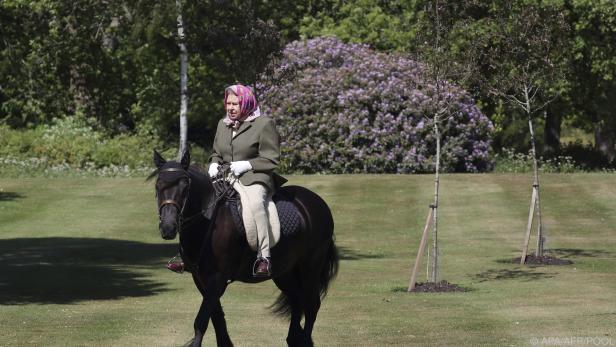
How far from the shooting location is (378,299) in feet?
63.2

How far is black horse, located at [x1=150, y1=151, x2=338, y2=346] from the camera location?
11023 millimetres

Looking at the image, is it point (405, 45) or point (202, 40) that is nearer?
point (202, 40)

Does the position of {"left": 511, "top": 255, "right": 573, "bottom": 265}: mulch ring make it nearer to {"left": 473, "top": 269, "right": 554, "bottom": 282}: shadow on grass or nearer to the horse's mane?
{"left": 473, "top": 269, "right": 554, "bottom": 282}: shadow on grass

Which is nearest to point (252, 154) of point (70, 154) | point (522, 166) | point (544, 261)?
point (544, 261)

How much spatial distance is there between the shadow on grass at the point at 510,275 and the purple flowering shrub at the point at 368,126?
640 inches

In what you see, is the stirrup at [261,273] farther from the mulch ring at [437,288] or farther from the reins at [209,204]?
the mulch ring at [437,288]

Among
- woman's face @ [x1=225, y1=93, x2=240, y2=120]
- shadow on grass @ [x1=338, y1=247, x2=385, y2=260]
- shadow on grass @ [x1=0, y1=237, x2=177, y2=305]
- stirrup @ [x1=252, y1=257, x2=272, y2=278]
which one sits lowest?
shadow on grass @ [x1=338, y1=247, x2=385, y2=260]

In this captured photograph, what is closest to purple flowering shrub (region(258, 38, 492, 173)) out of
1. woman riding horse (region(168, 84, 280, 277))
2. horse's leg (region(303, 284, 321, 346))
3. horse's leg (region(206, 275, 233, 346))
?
horse's leg (region(303, 284, 321, 346))

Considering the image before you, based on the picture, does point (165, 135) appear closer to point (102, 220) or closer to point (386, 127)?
point (386, 127)

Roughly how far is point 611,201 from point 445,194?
188 inches

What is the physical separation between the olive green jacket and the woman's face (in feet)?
0.51

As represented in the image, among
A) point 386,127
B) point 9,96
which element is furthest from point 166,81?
point 386,127

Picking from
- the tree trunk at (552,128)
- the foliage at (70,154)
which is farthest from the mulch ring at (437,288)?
the tree trunk at (552,128)

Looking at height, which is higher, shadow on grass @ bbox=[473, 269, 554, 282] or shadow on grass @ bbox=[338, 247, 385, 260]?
shadow on grass @ bbox=[473, 269, 554, 282]
